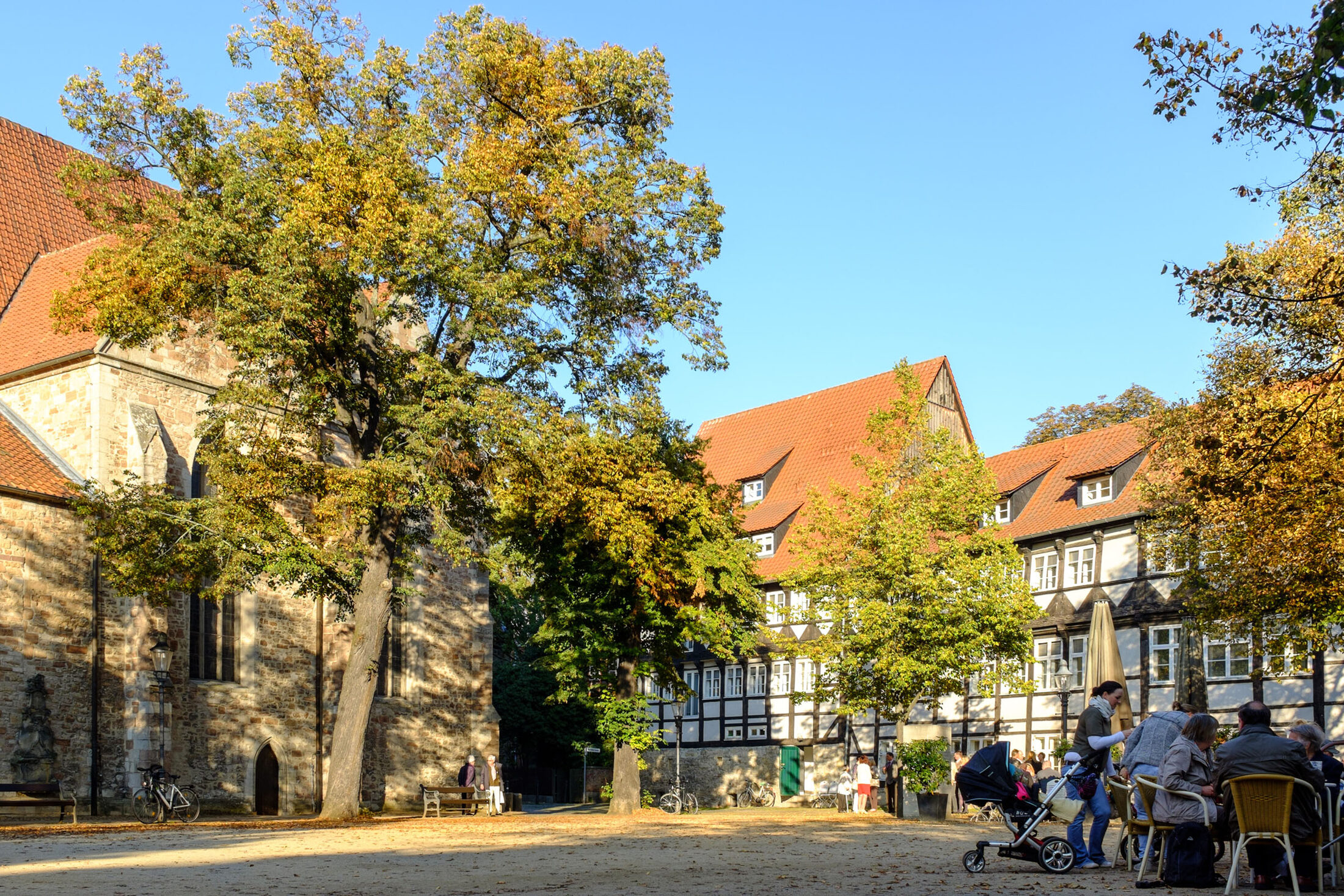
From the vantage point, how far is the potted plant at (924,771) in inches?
938

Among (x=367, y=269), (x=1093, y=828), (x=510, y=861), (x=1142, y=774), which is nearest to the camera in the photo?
(x=1142, y=774)

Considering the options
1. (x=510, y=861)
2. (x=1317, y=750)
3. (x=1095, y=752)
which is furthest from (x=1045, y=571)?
(x=510, y=861)

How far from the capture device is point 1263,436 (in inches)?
506

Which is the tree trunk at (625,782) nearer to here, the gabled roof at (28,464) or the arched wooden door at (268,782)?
the arched wooden door at (268,782)

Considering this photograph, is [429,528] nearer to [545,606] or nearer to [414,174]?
[545,606]

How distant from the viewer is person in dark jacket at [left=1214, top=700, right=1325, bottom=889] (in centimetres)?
897

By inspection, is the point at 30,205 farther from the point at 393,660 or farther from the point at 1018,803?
the point at 1018,803

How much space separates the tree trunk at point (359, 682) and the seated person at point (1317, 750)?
13560 mm

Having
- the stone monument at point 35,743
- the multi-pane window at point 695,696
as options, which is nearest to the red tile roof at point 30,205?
the stone monument at point 35,743

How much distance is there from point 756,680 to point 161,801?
22.4m

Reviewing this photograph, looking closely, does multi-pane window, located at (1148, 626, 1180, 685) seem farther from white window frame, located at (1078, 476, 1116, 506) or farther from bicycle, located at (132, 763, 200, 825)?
bicycle, located at (132, 763, 200, 825)

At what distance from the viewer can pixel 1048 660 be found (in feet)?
111

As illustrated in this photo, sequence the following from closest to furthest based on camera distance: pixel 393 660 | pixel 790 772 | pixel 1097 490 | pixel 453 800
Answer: pixel 453 800, pixel 393 660, pixel 1097 490, pixel 790 772

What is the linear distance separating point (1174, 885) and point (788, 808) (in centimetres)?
2720
